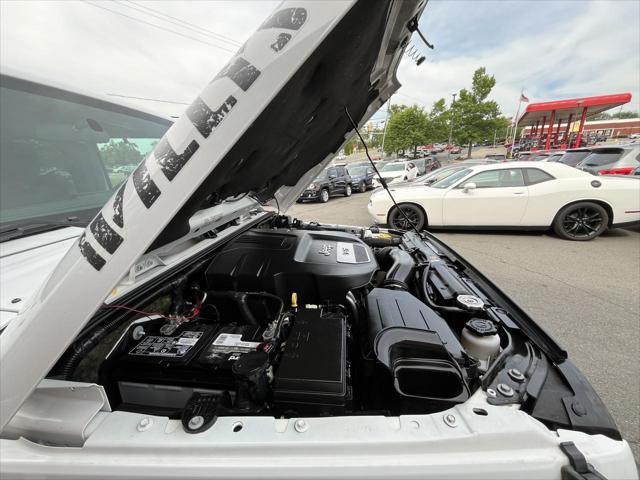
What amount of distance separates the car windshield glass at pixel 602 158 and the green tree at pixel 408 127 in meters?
22.0

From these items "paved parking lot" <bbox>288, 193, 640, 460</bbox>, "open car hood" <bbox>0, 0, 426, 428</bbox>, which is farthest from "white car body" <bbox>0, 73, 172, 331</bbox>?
"paved parking lot" <bbox>288, 193, 640, 460</bbox>

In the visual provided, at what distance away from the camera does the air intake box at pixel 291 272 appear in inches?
63.4

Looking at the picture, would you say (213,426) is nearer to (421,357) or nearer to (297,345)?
(297,345)

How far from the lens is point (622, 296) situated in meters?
3.09

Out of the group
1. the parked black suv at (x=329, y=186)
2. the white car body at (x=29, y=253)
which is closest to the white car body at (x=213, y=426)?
the white car body at (x=29, y=253)

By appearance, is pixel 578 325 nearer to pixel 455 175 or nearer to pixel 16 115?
pixel 455 175

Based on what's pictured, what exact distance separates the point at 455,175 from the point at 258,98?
6.02m

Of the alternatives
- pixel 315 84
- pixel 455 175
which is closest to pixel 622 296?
pixel 455 175

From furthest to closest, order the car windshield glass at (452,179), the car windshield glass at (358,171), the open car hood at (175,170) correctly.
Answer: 1. the car windshield glass at (358,171)
2. the car windshield glass at (452,179)
3. the open car hood at (175,170)

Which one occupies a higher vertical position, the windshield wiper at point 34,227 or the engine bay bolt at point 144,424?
the windshield wiper at point 34,227

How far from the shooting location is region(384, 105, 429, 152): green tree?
27578mm

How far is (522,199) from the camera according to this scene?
5.05 metres

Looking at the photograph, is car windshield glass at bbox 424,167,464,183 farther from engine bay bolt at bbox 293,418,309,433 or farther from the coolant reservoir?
engine bay bolt at bbox 293,418,309,433

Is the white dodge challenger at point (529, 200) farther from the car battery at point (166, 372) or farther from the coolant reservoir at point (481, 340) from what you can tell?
the car battery at point (166, 372)
